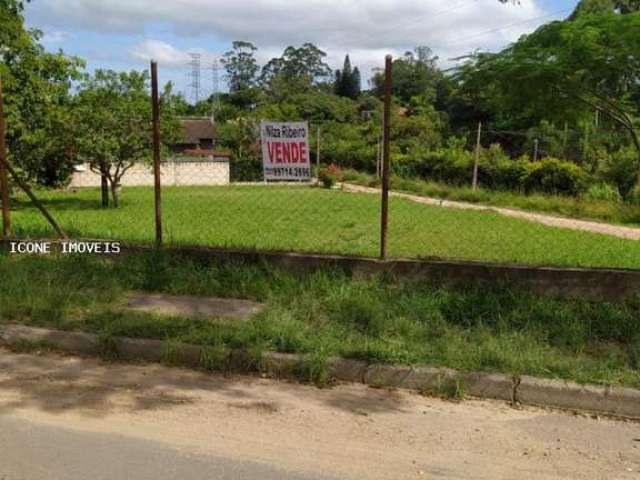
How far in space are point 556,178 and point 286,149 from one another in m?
17.9

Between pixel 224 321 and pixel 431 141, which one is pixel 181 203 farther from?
pixel 431 141

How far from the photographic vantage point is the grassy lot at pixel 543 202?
1728 centimetres

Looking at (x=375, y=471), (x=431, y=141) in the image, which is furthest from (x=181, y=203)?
(x=431, y=141)

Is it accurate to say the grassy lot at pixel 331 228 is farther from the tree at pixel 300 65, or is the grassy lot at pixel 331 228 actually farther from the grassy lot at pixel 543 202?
the tree at pixel 300 65

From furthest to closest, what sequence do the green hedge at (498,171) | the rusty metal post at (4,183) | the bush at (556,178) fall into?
the green hedge at (498,171) < the bush at (556,178) < the rusty metal post at (4,183)

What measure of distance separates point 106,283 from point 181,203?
43.2 ft

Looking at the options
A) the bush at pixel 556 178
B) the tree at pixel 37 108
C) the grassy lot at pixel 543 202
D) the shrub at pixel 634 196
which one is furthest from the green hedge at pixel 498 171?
the tree at pixel 37 108

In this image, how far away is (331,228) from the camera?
13836 mm

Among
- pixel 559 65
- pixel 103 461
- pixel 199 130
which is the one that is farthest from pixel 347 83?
pixel 103 461

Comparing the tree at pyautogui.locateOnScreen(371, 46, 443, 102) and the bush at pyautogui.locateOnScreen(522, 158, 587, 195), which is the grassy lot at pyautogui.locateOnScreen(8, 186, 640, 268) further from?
the tree at pyautogui.locateOnScreen(371, 46, 443, 102)

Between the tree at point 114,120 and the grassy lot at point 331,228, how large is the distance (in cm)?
162

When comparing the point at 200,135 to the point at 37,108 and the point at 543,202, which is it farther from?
the point at 543,202

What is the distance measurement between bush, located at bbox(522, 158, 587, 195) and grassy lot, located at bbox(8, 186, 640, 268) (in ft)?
17.4

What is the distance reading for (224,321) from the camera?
5707 mm
